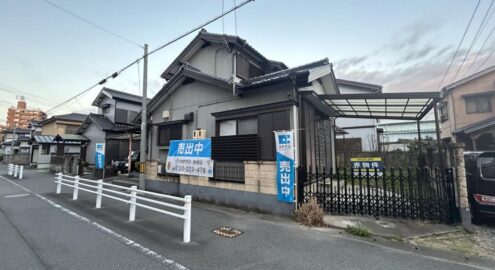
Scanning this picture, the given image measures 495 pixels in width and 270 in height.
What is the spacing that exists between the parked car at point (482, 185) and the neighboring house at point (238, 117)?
159 inches

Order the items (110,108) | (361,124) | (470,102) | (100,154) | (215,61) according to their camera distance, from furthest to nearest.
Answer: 1. (110,108)
2. (361,124)
3. (470,102)
4. (100,154)
5. (215,61)

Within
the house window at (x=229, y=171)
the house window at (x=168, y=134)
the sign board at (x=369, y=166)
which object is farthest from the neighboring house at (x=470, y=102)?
the house window at (x=168, y=134)

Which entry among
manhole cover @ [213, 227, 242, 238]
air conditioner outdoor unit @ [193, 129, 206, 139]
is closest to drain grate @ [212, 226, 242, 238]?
manhole cover @ [213, 227, 242, 238]

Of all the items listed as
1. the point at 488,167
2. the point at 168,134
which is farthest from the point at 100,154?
A: the point at 488,167

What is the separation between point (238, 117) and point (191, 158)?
2.48 metres

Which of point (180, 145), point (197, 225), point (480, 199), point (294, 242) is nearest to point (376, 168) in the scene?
point (480, 199)

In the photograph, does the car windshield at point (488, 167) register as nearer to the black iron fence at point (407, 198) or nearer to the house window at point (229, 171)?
the black iron fence at point (407, 198)

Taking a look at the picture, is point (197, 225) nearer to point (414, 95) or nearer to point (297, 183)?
point (297, 183)

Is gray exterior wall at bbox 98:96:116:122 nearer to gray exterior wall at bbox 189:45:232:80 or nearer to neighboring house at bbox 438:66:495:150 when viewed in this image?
gray exterior wall at bbox 189:45:232:80

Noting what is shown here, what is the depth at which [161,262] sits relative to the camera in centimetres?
352

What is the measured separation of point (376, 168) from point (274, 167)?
2.78 meters

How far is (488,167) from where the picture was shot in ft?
17.0

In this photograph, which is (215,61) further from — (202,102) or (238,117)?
(238,117)

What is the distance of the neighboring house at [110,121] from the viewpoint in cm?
2017
